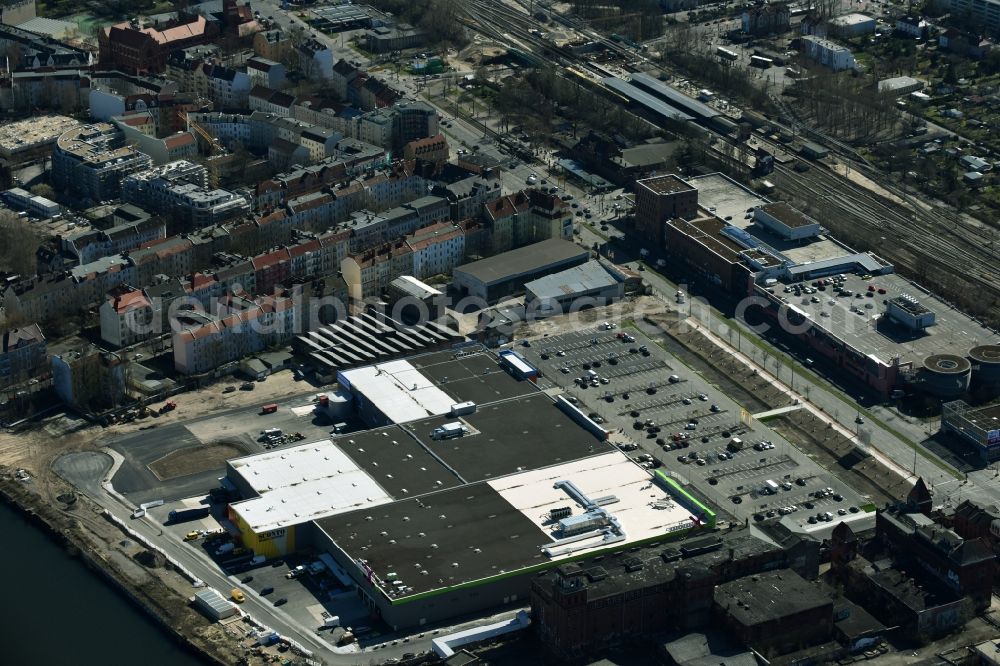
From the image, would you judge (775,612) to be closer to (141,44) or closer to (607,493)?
(607,493)

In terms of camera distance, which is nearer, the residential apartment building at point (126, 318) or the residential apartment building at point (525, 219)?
the residential apartment building at point (126, 318)

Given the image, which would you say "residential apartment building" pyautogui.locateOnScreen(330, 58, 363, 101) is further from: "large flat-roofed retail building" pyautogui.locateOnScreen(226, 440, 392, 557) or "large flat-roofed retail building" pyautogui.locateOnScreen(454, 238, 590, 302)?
"large flat-roofed retail building" pyautogui.locateOnScreen(226, 440, 392, 557)

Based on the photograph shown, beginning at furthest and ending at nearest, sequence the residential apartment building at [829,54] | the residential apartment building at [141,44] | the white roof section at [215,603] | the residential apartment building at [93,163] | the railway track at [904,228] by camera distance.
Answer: the residential apartment building at [829,54], the residential apartment building at [141,44], the residential apartment building at [93,163], the railway track at [904,228], the white roof section at [215,603]

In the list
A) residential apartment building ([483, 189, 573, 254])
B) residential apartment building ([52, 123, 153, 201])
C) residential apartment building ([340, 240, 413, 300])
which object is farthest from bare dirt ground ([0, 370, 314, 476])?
residential apartment building ([52, 123, 153, 201])

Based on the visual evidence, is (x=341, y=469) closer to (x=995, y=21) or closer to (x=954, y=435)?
(x=954, y=435)

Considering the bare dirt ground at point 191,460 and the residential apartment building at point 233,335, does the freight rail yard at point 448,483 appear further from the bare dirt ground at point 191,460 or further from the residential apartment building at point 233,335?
the residential apartment building at point 233,335

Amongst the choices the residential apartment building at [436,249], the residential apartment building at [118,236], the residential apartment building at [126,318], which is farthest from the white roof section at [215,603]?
the residential apartment building at [118,236]

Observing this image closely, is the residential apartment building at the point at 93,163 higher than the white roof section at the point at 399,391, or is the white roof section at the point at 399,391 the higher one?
the residential apartment building at the point at 93,163
